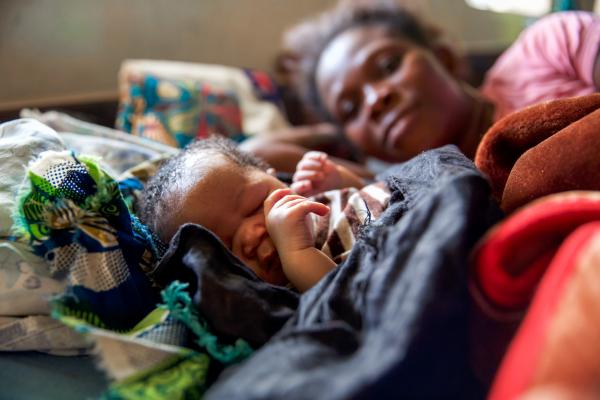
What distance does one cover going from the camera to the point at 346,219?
80 centimetres

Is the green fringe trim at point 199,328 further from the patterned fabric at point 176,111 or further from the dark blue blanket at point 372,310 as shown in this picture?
the patterned fabric at point 176,111

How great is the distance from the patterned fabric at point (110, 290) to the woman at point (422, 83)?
621mm

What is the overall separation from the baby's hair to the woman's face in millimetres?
573

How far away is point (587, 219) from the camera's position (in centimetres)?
47

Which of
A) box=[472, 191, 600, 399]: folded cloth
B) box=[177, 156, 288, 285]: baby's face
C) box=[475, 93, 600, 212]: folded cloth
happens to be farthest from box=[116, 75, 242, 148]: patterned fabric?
box=[472, 191, 600, 399]: folded cloth

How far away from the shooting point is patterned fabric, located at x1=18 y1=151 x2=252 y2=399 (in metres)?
0.54

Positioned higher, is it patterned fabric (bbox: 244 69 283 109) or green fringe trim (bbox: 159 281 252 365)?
green fringe trim (bbox: 159 281 252 365)

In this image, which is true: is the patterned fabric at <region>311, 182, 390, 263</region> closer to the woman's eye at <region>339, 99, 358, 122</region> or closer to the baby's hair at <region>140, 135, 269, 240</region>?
the baby's hair at <region>140, 135, 269, 240</region>

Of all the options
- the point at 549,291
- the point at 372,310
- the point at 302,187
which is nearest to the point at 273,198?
the point at 302,187

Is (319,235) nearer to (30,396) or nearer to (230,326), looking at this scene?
(230,326)

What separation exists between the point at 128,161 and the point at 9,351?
0.45 meters

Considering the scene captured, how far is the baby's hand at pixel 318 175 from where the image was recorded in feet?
3.16

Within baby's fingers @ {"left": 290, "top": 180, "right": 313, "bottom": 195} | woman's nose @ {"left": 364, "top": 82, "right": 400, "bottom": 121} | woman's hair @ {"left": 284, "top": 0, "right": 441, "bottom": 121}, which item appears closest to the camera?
baby's fingers @ {"left": 290, "top": 180, "right": 313, "bottom": 195}

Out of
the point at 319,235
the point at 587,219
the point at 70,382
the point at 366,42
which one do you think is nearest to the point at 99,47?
the point at 366,42
